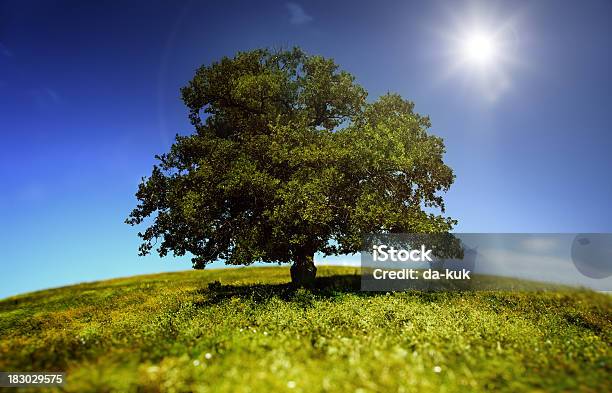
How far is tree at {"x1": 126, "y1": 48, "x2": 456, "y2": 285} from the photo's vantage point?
22.6 metres

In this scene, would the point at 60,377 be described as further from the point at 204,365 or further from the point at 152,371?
the point at 204,365

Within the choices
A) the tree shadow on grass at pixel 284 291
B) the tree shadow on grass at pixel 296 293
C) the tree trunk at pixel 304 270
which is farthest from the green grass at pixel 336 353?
the tree trunk at pixel 304 270

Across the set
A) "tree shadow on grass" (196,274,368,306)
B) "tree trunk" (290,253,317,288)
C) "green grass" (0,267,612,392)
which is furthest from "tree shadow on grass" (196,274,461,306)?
"green grass" (0,267,612,392)

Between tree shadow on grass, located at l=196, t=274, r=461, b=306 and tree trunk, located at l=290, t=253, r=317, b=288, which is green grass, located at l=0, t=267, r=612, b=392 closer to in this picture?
tree shadow on grass, located at l=196, t=274, r=461, b=306

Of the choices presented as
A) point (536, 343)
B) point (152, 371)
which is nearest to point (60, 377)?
point (152, 371)

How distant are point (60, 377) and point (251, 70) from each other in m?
21.2

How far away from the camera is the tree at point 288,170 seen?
22.6m

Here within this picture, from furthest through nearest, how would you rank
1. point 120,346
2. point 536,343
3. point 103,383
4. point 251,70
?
1. point 251,70
2. point 536,343
3. point 120,346
4. point 103,383

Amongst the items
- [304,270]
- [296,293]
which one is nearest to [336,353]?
[296,293]

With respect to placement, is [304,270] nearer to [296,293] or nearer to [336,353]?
[296,293]

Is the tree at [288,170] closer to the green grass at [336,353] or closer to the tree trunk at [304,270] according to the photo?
the tree trunk at [304,270]

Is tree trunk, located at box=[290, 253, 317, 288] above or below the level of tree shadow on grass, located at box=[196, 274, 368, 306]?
above

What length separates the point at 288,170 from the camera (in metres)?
24.2

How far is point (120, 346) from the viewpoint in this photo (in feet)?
35.0
